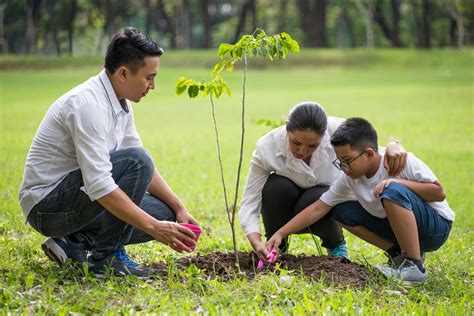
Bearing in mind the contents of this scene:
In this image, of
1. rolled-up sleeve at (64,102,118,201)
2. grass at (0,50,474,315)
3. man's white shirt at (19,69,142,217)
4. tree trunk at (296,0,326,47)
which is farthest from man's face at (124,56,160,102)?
tree trunk at (296,0,326,47)

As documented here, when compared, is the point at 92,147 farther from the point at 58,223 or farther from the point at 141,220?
the point at 58,223

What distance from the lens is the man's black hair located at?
15.8 ft

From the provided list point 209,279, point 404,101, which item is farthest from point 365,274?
point 404,101

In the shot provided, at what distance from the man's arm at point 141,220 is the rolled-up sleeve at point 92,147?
57 millimetres

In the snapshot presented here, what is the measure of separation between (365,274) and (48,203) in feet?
6.84

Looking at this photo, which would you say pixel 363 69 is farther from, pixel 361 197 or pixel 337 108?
pixel 361 197

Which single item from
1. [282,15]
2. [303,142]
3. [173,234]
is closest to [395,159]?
[303,142]

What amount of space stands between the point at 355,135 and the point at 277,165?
29.9 inches

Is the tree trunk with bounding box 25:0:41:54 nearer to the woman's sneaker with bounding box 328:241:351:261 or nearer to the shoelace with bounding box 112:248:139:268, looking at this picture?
the woman's sneaker with bounding box 328:241:351:261

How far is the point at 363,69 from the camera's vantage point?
35.5 m

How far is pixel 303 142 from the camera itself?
4.92 m

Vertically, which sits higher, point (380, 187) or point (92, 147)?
Answer: point (92, 147)

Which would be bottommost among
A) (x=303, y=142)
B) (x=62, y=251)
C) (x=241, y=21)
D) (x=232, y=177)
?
(x=232, y=177)

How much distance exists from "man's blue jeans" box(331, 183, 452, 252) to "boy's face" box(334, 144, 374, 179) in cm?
22
